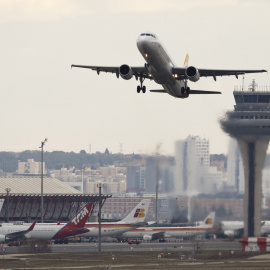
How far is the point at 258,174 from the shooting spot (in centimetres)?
18525

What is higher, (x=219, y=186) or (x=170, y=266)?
(x=219, y=186)

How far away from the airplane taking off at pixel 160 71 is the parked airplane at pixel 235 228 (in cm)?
5737

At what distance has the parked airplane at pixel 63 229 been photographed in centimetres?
14775

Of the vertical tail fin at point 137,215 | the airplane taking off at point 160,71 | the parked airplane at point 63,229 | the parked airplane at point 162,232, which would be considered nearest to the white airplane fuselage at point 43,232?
the parked airplane at point 63,229

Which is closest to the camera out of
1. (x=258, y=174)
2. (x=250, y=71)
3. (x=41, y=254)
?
(x=250, y=71)

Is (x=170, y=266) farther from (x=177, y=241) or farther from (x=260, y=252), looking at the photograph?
(x=177, y=241)

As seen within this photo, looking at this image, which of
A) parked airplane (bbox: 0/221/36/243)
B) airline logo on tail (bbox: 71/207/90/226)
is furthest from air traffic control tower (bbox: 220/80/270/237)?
parked airplane (bbox: 0/221/36/243)

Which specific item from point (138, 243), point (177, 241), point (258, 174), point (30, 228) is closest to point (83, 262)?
point (30, 228)

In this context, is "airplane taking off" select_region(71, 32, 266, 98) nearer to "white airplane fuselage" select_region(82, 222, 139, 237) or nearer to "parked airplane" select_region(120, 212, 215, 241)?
"white airplane fuselage" select_region(82, 222, 139, 237)

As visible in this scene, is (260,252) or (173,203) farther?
(173,203)

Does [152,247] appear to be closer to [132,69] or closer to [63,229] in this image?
[63,229]

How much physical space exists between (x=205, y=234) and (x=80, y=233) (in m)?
25.1

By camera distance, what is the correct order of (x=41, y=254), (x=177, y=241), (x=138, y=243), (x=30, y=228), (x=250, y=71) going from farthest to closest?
(x=177, y=241) < (x=138, y=243) < (x=30, y=228) < (x=41, y=254) < (x=250, y=71)

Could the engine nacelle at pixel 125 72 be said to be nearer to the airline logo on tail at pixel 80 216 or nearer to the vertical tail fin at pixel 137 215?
the airline logo on tail at pixel 80 216
